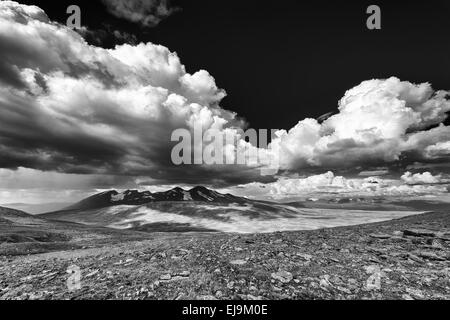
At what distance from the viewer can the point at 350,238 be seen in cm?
1888

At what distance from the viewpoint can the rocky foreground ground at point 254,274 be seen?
33.3ft

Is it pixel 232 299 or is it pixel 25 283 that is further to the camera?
pixel 25 283

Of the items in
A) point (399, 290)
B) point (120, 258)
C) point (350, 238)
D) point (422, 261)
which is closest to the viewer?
point (399, 290)

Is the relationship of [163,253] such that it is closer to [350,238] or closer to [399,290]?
[399,290]

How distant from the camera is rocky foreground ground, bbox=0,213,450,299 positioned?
10.1 meters

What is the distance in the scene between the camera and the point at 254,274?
1151 cm
